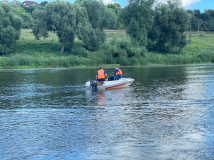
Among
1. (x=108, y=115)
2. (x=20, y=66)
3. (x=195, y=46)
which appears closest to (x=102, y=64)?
(x=20, y=66)

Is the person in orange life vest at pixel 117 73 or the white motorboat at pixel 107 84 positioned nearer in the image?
the white motorboat at pixel 107 84

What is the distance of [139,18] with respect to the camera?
71.6 metres

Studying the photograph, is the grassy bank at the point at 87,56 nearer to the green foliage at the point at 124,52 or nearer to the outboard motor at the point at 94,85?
the green foliage at the point at 124,52

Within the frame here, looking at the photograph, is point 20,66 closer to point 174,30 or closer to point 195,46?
point 174,30

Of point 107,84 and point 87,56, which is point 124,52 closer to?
point 87,56

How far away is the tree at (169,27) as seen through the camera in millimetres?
73562

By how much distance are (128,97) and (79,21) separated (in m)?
44.7

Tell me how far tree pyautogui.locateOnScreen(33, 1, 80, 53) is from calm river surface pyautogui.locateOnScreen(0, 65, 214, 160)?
4112cm

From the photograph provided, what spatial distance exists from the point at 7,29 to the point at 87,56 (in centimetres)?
1470

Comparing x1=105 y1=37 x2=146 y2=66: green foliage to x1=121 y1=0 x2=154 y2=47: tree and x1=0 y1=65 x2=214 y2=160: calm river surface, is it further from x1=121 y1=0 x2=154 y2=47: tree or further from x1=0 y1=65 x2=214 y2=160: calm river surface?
x1=0 y1=65 x2=214 y2=160: calm river surface

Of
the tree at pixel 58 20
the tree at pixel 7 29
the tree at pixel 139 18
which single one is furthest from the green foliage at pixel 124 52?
the tree at pixel 7 29

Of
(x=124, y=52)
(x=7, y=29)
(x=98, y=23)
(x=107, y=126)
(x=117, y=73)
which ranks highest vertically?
(x=98, y=23)

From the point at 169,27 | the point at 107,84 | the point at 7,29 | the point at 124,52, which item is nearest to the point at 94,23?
the point at 124,52

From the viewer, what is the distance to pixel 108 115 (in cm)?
1848
